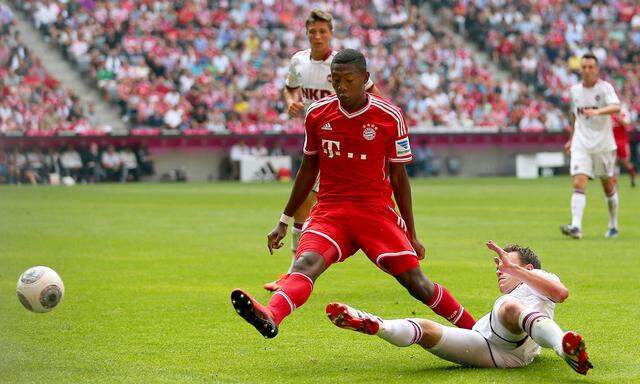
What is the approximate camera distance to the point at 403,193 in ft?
29.0

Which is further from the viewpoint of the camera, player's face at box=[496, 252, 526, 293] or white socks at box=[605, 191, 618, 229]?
white socks at box=[605, 191, 618, 229]

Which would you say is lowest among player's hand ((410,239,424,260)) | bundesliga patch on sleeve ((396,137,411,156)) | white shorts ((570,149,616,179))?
white shorts ((570,149,616,179))

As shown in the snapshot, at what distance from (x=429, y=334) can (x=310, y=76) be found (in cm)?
538

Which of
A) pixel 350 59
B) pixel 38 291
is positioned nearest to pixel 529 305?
pixel 350 59

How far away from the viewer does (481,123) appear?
1833 inches

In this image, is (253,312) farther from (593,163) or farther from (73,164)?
(73,164)

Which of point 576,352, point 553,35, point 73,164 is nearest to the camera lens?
point 576,352

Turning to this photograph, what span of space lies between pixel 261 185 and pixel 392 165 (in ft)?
96.7

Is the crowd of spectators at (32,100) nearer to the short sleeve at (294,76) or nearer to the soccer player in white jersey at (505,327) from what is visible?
the short sleeve at (294,76)

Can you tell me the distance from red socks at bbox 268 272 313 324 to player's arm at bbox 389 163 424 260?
987 mm

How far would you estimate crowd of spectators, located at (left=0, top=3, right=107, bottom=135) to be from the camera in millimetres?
40969

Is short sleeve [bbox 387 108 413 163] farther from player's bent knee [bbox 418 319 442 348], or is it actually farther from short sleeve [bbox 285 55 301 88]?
short sleeve [bbox 285 55 301 88]

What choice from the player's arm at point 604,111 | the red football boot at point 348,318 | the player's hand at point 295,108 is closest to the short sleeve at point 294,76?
the player's hand at point 295,108

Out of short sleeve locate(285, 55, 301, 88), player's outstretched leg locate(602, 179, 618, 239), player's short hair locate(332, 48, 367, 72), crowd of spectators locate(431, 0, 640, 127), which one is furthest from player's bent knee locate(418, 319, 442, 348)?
crowd of spectators locate(431, 0, 640, 127)
